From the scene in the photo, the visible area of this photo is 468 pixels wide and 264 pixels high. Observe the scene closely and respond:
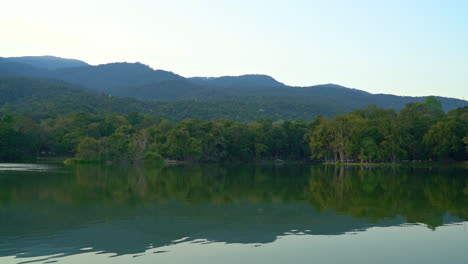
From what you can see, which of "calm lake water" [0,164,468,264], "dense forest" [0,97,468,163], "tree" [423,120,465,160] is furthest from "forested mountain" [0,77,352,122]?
"calm lake water" [0,164,468,264]

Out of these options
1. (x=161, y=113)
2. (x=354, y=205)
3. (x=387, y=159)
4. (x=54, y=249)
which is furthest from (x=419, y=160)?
(x=161, y=113)

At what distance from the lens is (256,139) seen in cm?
7162

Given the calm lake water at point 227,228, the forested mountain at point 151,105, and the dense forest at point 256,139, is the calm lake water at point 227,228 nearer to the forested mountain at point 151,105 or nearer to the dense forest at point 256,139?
the dense forest at point 256,139

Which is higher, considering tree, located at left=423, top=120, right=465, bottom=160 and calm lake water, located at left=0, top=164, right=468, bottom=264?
tree, located at left=423, top=120, right=465, bottom=160

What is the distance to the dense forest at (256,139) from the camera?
185 feet

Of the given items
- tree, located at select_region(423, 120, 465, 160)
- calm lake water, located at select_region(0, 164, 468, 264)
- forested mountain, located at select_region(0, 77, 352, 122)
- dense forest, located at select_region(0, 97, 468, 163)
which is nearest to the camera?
calm lake water, located at select_region(0, 164, 468, 264)

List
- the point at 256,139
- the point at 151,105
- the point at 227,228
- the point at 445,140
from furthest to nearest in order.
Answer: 1. the point at 151,105
2. the point at 256,139
3. the point at 445,140
4. the point at 227,228

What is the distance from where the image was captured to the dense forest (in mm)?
56469

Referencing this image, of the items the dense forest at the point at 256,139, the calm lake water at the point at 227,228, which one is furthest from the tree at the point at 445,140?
the calm lake water at the point at 227,228

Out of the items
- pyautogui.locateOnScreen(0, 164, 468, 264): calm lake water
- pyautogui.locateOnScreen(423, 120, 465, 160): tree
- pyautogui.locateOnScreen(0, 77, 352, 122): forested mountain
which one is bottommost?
pyautogui.locateOnScreen(0, 164, 468, 264): calm lake water

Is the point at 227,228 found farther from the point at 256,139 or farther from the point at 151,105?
the point at 151,105

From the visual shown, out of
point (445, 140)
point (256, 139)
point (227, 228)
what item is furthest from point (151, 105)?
point (227, 228)

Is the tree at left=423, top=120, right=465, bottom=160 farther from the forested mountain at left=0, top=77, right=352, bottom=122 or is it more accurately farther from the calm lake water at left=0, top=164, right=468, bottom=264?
the forested mountain at left=0, top=77, right=352, bottom=122

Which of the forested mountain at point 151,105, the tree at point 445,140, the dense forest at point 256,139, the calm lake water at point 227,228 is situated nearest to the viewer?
the calm lake water at point 227,228
